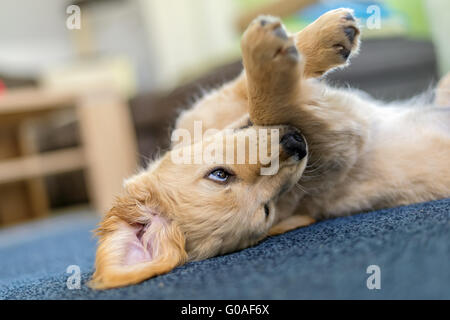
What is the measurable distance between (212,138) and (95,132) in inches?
89.2

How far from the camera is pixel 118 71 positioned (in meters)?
6.70

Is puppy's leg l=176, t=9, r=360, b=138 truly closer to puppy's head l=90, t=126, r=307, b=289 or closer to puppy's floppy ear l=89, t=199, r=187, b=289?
puppy's head l=90, t=126, r=307, b=289

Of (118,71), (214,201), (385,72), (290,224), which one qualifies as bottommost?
(290,224)

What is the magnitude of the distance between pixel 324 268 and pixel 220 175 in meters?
0.43

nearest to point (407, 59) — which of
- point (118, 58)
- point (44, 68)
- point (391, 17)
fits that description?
point (391, 17)

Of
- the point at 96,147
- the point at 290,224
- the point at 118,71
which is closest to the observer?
the point at 290,224

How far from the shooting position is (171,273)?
1.05m

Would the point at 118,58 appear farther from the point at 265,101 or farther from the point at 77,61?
the point at 265,101

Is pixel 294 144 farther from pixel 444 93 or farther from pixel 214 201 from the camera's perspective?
pixel 444 93

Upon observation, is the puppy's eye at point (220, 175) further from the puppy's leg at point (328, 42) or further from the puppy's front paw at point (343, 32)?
the puppy's front paw at point (343, 32)

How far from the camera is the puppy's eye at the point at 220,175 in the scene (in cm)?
119

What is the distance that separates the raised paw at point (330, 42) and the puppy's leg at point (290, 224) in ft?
1.35

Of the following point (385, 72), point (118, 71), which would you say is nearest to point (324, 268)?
point (385, 72)

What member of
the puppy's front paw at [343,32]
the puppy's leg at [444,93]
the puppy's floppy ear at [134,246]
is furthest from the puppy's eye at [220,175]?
the puppy's leg at [444,93]
